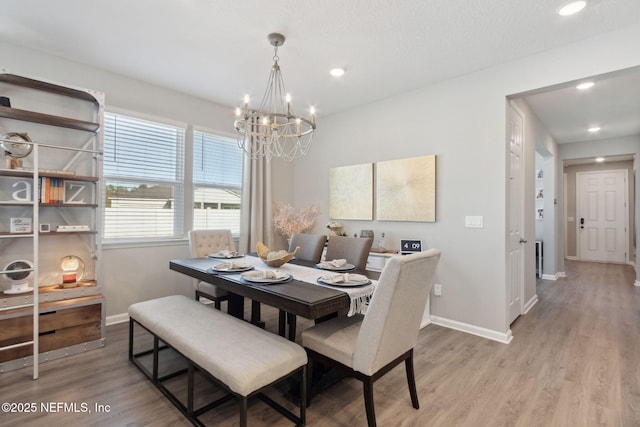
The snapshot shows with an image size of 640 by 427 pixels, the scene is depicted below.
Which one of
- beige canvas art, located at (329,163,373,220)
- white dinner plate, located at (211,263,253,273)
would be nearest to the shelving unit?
white dinner plate, located at (211,263,253,273)

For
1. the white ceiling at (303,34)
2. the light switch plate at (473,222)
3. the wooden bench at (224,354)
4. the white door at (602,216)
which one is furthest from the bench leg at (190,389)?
the white door at (602,216)

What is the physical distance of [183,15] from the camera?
2.31 m

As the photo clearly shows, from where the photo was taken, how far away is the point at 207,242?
3.39 metres

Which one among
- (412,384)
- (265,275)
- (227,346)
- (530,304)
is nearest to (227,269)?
(265,275)

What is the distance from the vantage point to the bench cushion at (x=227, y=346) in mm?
1482

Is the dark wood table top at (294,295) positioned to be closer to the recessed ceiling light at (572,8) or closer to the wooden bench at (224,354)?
the wooden bench at (224,354)

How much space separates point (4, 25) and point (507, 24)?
12.8 ft

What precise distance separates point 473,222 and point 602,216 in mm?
6587

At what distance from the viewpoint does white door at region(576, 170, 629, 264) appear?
23.3 ft

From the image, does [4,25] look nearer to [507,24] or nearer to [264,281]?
[264,281]

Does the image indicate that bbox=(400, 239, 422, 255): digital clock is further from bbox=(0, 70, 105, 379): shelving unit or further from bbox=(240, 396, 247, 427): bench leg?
bbox=(0, 70, 105, 379): shelving unit

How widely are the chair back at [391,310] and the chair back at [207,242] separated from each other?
2.21m

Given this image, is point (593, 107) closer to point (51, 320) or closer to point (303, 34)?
point (303, 34)

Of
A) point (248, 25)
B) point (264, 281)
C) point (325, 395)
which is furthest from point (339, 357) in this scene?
point (248, 25)
